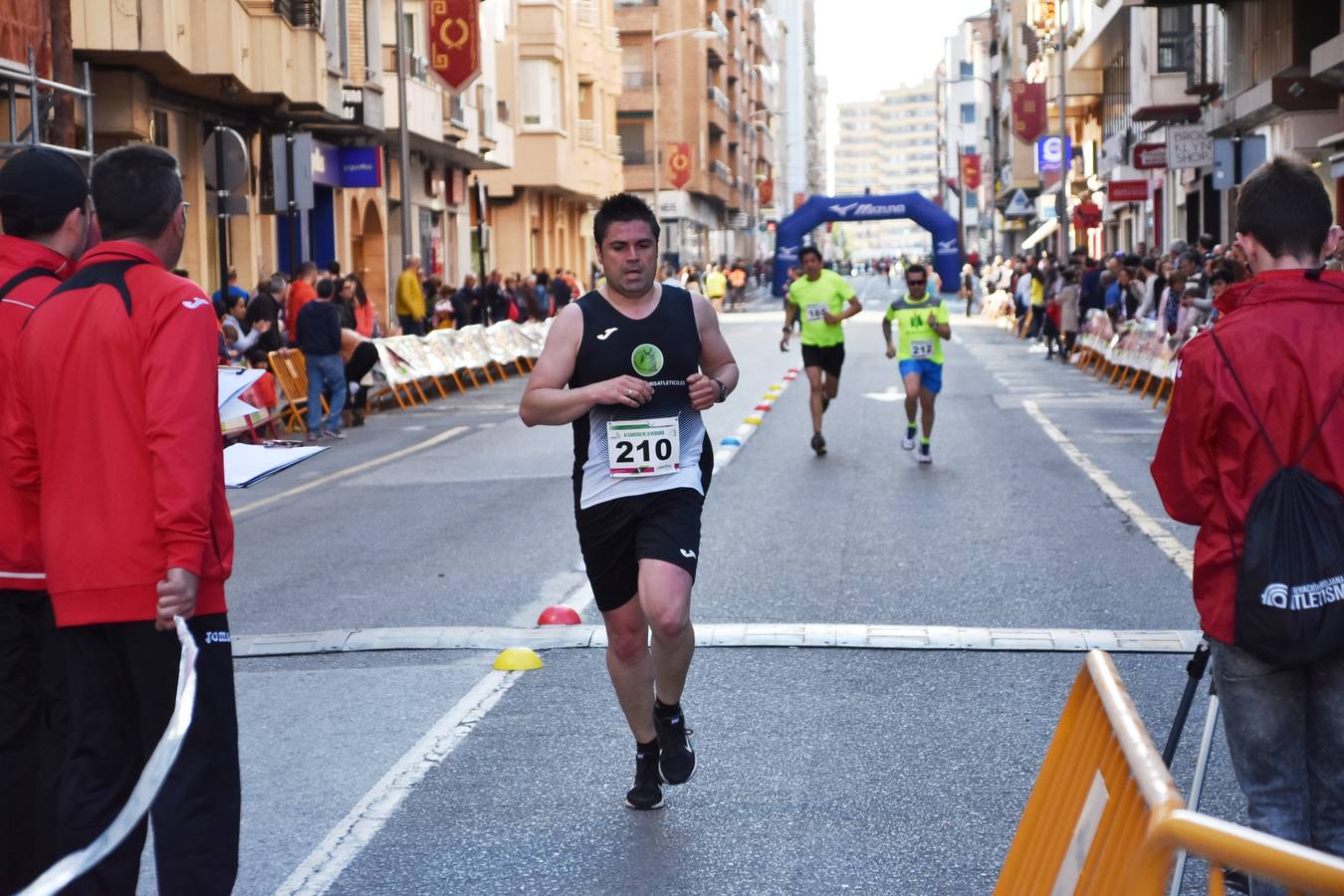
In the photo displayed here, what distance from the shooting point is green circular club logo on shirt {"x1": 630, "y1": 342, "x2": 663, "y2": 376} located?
5.98 m

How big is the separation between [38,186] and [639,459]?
2.07 metres

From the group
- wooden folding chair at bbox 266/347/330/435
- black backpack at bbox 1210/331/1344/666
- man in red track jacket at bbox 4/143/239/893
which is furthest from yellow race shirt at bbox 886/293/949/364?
man in red track jacket at bbox 4/143/239/893

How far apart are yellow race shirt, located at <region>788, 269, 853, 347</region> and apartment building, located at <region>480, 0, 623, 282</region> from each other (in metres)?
34.0

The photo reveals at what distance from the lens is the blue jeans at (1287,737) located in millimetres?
4176

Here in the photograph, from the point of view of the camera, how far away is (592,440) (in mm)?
6047

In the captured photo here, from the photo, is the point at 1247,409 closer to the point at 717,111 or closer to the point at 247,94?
the point at 247,94

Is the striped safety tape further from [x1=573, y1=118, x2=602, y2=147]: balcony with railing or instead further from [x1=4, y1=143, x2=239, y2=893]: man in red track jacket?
[x1=573, y1=118, x2=602, y2=147]: balcony with railing

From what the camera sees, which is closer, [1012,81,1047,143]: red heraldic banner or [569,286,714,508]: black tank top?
[569,286,714,508]: black tank top

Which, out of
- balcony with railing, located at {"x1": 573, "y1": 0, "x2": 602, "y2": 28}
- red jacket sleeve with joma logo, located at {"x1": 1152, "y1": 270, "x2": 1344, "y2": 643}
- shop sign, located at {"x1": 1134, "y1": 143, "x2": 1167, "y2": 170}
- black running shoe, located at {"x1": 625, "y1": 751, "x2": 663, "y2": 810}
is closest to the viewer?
red jacket sleeve with joma logo, located at {"x1": 1152, "y1": 270, "x2": 1344, "y2": 643}

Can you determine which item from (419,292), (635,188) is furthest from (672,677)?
(635,188)

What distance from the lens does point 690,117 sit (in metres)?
97.4

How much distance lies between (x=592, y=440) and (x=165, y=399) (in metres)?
2.08

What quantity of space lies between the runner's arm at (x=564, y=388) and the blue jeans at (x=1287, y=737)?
2.13 m

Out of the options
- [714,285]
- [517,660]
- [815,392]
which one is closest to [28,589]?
[517,660]
